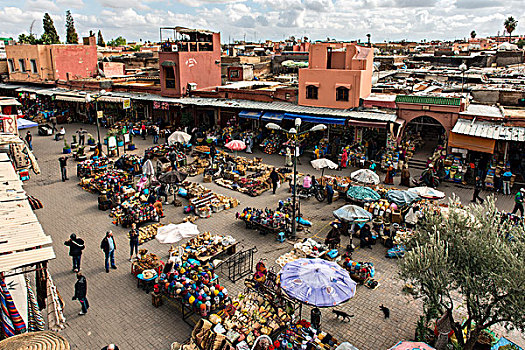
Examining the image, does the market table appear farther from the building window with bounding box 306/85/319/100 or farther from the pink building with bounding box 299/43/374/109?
the building window with bounding box 306/85/319/100

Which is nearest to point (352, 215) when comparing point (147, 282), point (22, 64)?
point (147, 282)

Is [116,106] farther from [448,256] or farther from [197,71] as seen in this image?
[448,256]

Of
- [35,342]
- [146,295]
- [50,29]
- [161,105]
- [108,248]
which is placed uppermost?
[50,29]

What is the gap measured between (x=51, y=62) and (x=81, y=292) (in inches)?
1652

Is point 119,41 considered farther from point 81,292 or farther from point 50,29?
point 81,292

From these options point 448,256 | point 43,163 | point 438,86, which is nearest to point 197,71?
point 43,163

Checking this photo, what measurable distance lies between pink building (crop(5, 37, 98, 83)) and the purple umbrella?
146ft

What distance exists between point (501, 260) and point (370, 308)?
5.38 meters

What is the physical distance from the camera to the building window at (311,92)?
2953cm

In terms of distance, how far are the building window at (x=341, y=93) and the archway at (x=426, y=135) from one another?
16.4 feet

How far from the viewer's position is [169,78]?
36438 millimetres

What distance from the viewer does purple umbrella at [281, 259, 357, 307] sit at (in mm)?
10696

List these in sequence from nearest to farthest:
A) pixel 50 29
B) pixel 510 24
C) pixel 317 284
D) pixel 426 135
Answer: pixel 317 284 < pixel 426 135 < pixel 50 29 < pixel 510 24

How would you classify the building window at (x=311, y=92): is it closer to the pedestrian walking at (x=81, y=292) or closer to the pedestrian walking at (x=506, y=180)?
the pedestrian walking at (x=506, y=180)
